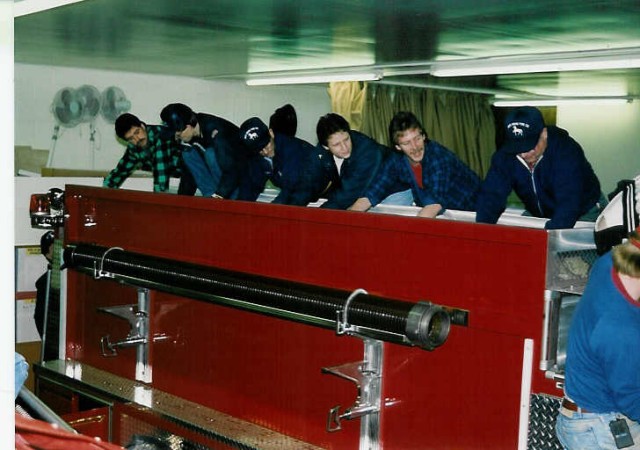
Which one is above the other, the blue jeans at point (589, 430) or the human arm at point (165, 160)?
the human arm at point (165, 160)

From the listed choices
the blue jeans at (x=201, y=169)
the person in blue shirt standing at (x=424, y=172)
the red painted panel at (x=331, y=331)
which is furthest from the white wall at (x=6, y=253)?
the blue jeans at (x=201, y=169)

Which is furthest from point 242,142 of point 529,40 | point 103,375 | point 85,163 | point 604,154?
point 604,154

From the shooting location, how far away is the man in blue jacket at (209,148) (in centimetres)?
563

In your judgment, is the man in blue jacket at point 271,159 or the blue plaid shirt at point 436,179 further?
the man in blue jacket at point 271,159

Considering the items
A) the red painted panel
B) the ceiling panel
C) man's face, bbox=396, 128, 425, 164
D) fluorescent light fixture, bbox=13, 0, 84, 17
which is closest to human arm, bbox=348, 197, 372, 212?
man's face, bbox=396, 128, 425, 164

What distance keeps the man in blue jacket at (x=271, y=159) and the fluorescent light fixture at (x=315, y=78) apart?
18.4ft

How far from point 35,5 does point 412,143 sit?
350cm

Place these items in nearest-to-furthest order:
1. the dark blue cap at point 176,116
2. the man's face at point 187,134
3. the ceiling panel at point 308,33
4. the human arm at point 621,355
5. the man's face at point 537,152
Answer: the human arm at point 621,355 → the man's face at point 537,152 → the dark blue cap at point 176,116 → the man's face at point 187,134 → the ceiling panel at point 308,33

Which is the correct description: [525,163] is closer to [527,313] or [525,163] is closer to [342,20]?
[527,313]

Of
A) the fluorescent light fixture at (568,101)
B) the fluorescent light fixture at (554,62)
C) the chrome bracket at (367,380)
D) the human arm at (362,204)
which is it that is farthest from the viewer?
the fluorescent light fixture at (568,101)

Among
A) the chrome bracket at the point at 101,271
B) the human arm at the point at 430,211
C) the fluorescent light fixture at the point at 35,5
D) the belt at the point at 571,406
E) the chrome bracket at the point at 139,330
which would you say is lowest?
the chrome bracket at the point at 139,330

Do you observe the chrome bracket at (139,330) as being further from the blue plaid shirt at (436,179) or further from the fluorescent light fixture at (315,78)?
the fluorescent light fixture at (315,78)

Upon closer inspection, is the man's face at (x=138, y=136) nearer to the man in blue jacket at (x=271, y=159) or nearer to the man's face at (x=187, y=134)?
the man's face at (x=187, y=134)

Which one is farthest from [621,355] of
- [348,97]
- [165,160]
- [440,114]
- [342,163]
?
[440,114]
